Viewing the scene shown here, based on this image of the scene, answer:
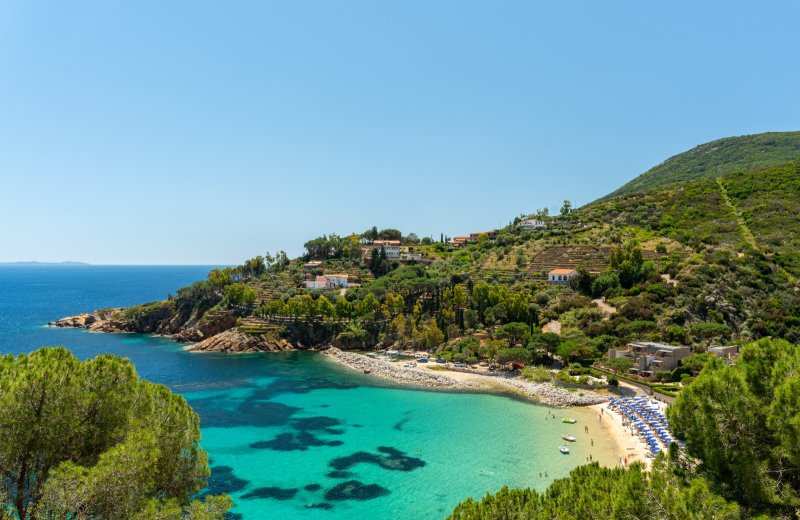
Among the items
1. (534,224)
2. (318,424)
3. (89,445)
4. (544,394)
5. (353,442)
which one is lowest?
(318,424)

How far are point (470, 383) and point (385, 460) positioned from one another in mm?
23804

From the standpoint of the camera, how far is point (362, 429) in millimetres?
41031

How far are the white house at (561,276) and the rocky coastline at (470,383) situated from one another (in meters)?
34.6

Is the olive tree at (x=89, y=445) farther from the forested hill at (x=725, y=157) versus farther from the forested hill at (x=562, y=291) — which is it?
the forested hill at (x=725, y=157)

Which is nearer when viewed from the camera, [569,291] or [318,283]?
[569,291]

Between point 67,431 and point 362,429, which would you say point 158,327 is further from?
point 67,431

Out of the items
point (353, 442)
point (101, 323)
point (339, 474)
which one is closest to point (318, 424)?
point (353, 442)

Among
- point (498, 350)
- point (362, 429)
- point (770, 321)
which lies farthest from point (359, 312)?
point (770, 321)

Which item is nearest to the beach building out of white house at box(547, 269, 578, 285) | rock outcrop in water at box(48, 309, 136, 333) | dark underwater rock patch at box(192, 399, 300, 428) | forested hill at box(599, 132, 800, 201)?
white house at box(547, 269, 578, 285)

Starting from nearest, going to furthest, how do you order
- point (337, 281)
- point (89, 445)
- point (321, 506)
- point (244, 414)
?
point (89, 445) → point (321, 506) → point (244, 414) → point (337, 281)

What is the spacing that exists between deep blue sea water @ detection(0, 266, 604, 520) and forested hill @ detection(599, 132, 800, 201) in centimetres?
14240

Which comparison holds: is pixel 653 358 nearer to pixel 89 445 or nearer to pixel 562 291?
pixel 562 291

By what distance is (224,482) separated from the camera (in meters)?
30.1

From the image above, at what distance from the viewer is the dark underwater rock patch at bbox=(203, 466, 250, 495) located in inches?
1141
